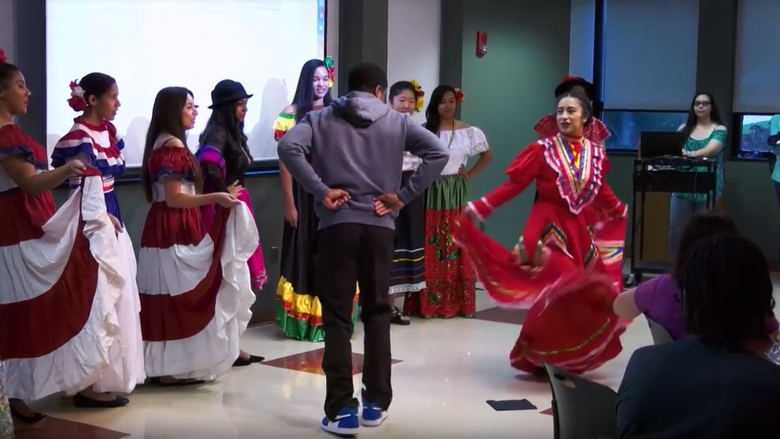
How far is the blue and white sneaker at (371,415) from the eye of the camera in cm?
417

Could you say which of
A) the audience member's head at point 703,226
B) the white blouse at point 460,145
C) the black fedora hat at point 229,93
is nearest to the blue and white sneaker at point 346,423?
the audience member's head at point 703,226

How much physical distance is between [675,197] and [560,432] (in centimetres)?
634

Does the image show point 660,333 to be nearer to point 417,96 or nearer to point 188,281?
A: point 188,281

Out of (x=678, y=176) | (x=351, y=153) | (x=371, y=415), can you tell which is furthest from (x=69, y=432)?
(x=678, y=176)

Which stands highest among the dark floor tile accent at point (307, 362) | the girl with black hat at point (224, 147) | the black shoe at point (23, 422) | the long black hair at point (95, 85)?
the long black hair at point (95, 85)

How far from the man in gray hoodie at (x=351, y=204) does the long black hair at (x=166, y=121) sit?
0.82 metres

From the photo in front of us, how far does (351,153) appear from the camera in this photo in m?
4.01

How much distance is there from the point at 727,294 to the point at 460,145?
4.68 meters

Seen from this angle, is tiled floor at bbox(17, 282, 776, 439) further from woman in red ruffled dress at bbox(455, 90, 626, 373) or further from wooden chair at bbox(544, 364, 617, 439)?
wooden chair at bbox(544, 364, 617, 439)

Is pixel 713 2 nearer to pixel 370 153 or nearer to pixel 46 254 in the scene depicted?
pixel 370 153

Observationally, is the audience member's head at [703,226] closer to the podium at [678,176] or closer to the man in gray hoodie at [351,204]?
the man in gray hoodie at [351,204]

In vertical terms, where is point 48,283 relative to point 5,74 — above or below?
below

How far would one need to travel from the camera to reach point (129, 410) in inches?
172

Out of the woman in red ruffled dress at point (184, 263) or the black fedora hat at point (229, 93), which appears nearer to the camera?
the woman in red ruffled dress at point (184, 263)
